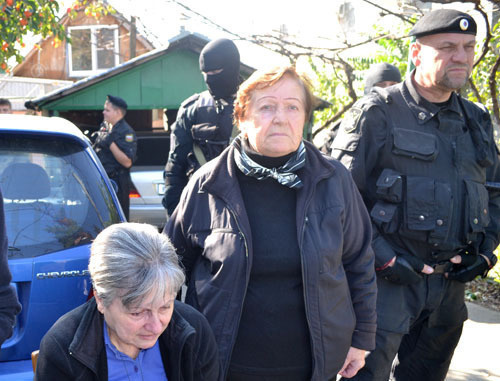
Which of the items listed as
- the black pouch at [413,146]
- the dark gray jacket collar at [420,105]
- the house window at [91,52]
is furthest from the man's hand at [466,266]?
the house window at [91,52]

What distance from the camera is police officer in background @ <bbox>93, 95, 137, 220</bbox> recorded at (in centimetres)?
794

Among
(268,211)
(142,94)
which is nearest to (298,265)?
(268,211)

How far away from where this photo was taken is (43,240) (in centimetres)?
293

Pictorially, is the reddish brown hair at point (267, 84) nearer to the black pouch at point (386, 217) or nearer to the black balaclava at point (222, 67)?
the black pouch at point (386, 217)

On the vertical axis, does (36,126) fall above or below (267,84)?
below

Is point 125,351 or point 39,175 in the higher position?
point 39,175

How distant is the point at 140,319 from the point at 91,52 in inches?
1102

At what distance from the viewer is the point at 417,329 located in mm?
3426

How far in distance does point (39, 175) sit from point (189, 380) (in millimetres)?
1502

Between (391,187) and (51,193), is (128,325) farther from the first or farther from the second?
(391,187)

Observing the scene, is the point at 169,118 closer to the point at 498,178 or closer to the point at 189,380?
the point at 498,178

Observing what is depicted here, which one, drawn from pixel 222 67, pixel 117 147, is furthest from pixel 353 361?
pixel 117 147

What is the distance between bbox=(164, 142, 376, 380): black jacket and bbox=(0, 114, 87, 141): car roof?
87 centimetres

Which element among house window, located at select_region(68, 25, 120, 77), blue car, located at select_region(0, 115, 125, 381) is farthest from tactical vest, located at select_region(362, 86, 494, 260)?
house window, located at select_region(68, 25, 120, 77)
